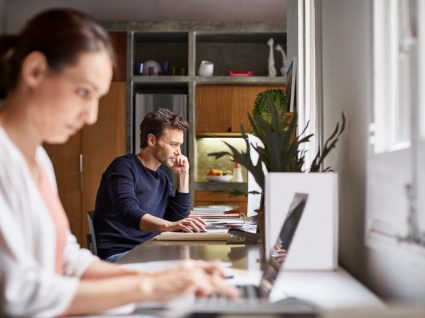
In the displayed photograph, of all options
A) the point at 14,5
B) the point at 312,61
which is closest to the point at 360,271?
the point at 312,61

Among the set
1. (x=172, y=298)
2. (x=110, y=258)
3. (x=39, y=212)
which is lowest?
(x=110, y=258)

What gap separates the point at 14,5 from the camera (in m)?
6.67

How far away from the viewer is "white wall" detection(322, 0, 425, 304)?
4.64 ft

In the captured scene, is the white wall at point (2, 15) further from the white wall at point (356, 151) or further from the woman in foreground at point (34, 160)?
the woman in foreground at point (34, 160)

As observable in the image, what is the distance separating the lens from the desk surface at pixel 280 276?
1.36 metres

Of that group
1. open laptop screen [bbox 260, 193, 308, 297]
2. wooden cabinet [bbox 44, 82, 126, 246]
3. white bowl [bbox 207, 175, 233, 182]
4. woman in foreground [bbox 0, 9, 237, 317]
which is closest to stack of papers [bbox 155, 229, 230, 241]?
open laptop screen [bbox 260, 193, 308, 297]

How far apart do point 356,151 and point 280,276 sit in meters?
0.46

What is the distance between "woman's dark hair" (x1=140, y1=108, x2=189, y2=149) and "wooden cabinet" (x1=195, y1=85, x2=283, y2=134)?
2.52 meters

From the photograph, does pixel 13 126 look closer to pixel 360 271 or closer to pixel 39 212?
pixel 39 212

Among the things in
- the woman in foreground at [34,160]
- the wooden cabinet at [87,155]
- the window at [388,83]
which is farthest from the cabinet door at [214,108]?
the woman in foreground at [34,160]

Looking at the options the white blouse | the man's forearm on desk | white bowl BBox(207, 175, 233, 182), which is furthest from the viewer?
white bowl BBox(207, 175, 233, 182)

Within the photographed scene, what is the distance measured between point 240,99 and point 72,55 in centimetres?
528

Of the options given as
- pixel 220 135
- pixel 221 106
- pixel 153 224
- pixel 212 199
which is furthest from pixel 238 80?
pixel 153 224

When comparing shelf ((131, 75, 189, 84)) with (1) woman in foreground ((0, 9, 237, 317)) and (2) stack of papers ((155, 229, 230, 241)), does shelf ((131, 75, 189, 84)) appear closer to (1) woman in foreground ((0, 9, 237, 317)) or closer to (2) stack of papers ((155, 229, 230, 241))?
(2) stack of papers ((155, 229, 230, 241))
